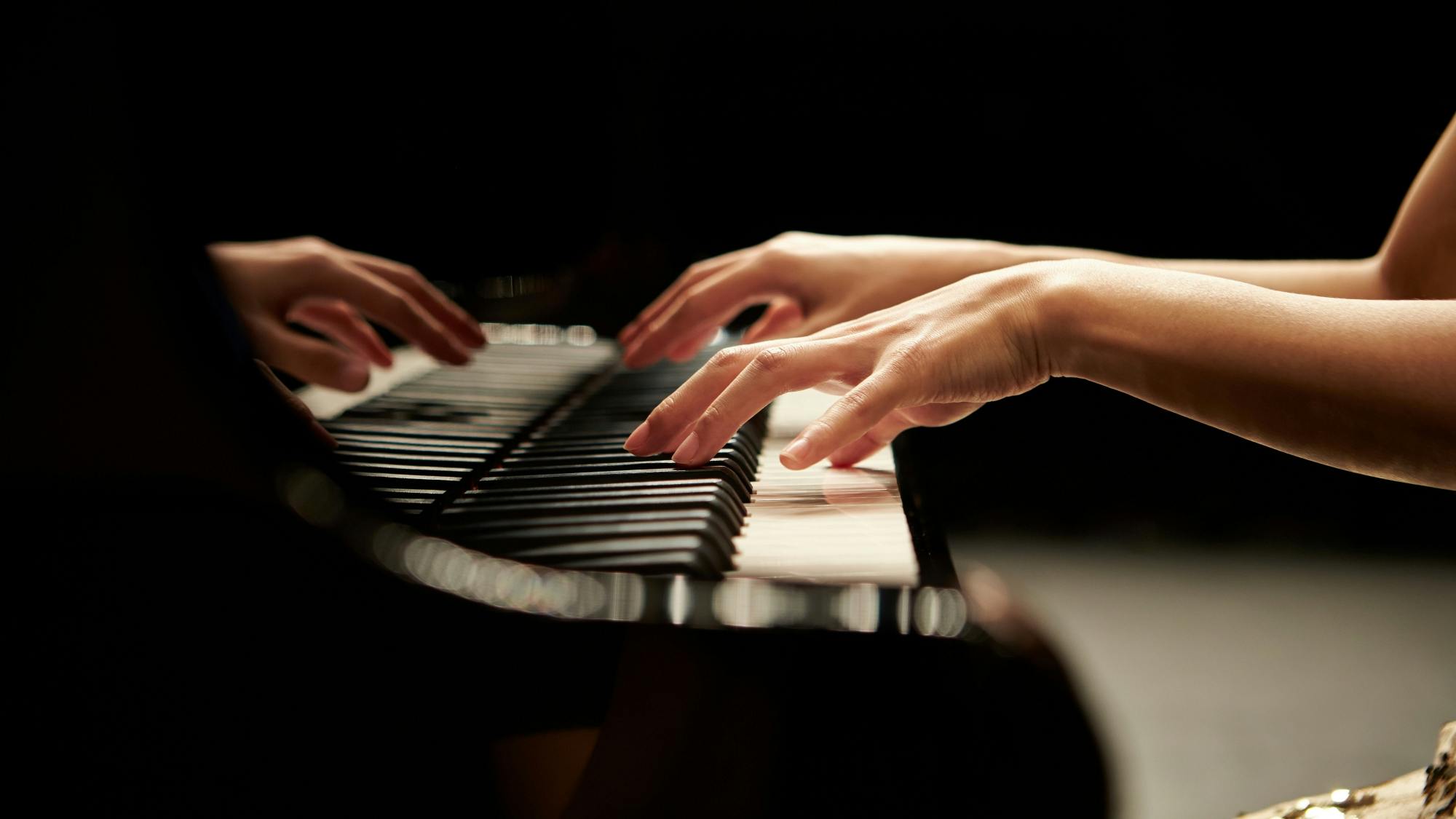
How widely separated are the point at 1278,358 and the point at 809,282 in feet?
1.73

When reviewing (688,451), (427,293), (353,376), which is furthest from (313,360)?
(688,451)

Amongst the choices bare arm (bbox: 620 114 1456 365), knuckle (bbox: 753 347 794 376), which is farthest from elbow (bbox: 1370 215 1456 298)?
knuckle (bbox: 753 347 794 376)

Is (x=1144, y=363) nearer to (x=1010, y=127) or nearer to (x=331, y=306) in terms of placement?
(x=331, y=306)

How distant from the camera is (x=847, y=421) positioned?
67 cm

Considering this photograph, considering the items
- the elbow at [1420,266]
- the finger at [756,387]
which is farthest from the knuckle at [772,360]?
the elbow at [1420,266]

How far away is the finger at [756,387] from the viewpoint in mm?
689

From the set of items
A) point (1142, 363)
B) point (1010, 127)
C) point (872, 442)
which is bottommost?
point (872, 442)

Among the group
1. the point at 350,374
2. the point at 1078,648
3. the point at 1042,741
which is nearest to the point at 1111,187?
the point at 1078,648

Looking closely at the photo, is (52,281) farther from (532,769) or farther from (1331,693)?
(1331,693)

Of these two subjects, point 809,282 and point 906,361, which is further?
point 809,282

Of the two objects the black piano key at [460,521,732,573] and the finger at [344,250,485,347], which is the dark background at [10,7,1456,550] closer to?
the finger at [344,250,485,347]

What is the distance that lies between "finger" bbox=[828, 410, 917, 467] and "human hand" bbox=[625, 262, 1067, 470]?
0.38ft

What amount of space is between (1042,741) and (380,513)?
360 millimetres

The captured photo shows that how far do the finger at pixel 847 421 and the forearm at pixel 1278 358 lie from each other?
14 cm
